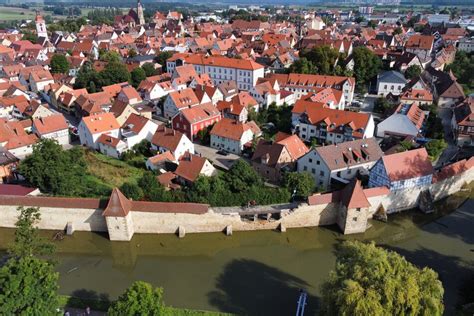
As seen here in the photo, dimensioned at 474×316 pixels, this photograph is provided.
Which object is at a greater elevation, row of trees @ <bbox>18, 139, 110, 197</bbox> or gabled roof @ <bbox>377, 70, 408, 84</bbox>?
gabled roof @ <bbox>377, 70, 408, 84</bbox>

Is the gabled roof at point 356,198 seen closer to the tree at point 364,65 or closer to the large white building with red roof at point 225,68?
the large white building with red roof at point 225,68

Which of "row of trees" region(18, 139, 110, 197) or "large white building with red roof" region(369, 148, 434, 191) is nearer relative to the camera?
"large white building with red roof" region(369, 148, 434, 191)

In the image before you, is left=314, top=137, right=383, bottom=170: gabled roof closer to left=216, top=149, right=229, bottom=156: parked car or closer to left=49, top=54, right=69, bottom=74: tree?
left=216, top=149, right=229, bottom=156: parked car

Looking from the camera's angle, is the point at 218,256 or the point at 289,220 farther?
the point at 289,220

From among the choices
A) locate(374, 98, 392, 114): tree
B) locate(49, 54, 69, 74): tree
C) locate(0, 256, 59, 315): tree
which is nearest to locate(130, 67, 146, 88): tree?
locate(49, 54, 69, 74): tree

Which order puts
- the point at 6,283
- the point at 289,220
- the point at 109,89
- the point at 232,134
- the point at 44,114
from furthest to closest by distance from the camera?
the point at 109,89 < the point at 44,114 < the point at 232,134 < the point at 289,220 < the point at 6,283

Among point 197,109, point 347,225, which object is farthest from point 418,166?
point 197,109

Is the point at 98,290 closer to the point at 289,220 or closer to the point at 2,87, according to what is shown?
the point at 289,220

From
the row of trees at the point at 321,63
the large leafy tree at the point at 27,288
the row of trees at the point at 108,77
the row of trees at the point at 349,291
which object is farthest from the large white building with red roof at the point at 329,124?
the large leafy tree at the point at 27,288
